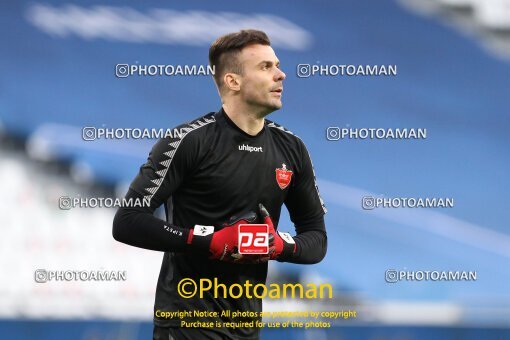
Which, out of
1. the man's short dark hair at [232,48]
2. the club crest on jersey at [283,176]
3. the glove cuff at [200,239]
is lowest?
the glove cuff at [200,239]

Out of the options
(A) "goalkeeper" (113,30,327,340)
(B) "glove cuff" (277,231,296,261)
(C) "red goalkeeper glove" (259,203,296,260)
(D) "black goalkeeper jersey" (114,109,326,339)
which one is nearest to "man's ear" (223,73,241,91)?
(A) "goalkeeper" (113,30,327,340)

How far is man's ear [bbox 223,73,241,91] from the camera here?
3222 millimetres

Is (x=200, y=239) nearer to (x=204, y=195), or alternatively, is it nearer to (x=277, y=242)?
(x=204, y=195)

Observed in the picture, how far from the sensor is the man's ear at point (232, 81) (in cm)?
322

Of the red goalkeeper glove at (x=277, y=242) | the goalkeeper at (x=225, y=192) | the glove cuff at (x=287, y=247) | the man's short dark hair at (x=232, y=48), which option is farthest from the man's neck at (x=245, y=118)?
the glove cuff at (x=287, y=247)

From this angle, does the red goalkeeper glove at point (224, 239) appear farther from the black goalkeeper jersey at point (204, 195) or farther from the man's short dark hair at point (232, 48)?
the man's short dark hair at point (232, 48)

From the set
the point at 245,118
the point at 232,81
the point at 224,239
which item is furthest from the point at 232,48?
the point at 224,239

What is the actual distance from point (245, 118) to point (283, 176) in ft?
0.92

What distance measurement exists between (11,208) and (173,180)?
205 centimetres

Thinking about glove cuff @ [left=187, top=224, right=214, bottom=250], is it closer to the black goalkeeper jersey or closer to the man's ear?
the black goalkeeper jersey

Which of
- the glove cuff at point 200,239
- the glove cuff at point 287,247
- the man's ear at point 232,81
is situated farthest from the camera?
the man's ear at point 232,81

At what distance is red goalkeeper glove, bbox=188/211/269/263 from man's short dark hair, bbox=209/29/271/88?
24.5 inches

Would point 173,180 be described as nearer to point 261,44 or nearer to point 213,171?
point 213,171

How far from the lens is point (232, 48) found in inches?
128
